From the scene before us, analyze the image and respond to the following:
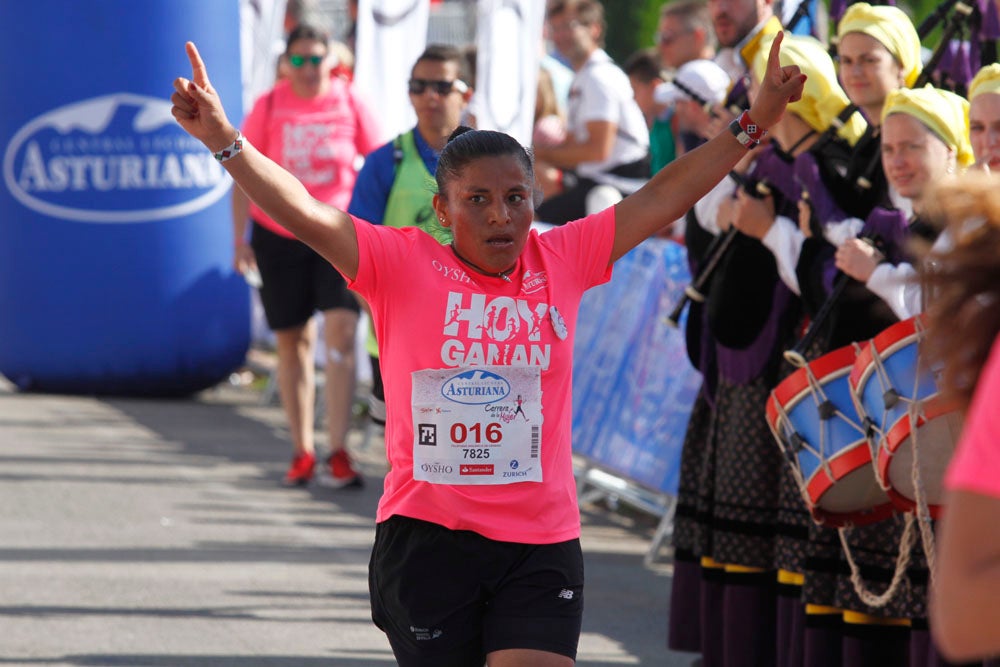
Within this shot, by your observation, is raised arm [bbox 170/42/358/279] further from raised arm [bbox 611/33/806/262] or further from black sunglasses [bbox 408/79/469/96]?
black sunglasses [bbox 408/79/469/96]

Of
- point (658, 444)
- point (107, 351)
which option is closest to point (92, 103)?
point (107, 351)

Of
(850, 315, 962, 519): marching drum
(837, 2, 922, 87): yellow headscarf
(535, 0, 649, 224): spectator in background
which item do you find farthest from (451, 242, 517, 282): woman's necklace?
(535, 0, 649, 224): spectator in background

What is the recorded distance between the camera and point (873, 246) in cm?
438

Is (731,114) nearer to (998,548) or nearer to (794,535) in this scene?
(794,535)

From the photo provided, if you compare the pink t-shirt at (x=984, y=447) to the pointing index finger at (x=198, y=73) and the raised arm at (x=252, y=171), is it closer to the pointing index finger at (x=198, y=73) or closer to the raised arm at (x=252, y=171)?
the raised arm at (x=252, y=171)

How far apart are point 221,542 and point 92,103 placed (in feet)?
14.7

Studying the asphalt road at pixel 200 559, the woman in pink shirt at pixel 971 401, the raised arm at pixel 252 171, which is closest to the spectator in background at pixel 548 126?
the asphalt road at pixel 200 559

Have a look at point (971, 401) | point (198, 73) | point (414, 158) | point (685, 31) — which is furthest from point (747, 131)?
point (685, 31)

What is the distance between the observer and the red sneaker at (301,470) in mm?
8469

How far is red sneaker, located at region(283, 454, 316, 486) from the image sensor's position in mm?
8469

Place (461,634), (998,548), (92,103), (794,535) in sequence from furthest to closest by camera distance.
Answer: (92,103) → (794,535) → (461,634) → (998,548)

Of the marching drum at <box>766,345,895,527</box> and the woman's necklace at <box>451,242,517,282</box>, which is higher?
the woman's necklace at <box>451,242,517,282</box>

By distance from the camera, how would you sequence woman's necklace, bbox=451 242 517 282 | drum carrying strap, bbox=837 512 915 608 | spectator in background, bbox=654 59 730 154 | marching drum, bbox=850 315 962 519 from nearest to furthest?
woman's necklace, bbox=451 242 517 282
marching drum, bbox=850 315 962 519
drum carrying strap, bbox=837 512 915 608
spectator in background, bbox=654 59 730 154

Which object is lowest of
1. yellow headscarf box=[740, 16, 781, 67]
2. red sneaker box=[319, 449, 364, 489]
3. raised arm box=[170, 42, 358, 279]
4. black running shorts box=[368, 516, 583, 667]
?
red sneaker box=[319, 449, 364, 489]
